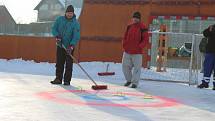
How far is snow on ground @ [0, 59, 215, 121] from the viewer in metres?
6.20

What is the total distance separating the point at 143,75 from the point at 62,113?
7.03 meters

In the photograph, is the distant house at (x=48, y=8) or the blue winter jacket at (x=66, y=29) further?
the distant house at (x=48, y=8)

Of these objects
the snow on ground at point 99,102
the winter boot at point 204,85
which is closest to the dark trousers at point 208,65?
the winter boot at point 204,85

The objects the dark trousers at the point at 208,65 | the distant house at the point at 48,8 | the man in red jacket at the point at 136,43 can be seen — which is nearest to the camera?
the man in red jacket at the point at 136,43

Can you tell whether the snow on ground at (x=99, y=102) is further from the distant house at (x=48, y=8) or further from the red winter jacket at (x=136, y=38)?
the distant house at (x=48, y=8)

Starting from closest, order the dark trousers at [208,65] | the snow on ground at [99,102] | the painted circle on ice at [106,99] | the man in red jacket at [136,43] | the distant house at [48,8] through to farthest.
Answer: the snow on ground at [99,102]
the painted circle on ice at [106,99]
the man in red jacket at [136,43]
the dark trousers at [208,65]
the distant house at [48,8]

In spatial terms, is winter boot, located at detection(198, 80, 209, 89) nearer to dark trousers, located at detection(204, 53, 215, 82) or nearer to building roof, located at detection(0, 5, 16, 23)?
dark trousers, located at detection(204, 53, 215, 82)

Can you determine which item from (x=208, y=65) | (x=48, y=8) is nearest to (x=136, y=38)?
(x=208, y=65)

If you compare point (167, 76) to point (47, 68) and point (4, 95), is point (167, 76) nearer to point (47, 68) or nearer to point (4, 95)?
point (47, 68)

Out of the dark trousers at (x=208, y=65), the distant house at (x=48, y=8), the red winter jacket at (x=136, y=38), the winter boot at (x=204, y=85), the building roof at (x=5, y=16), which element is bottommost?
the winter boot at (x=204, y=85)

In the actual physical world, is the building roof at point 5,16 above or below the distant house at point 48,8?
below

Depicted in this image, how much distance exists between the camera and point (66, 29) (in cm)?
1020

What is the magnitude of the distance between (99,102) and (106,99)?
0.45m

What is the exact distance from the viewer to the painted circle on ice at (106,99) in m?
7.47
